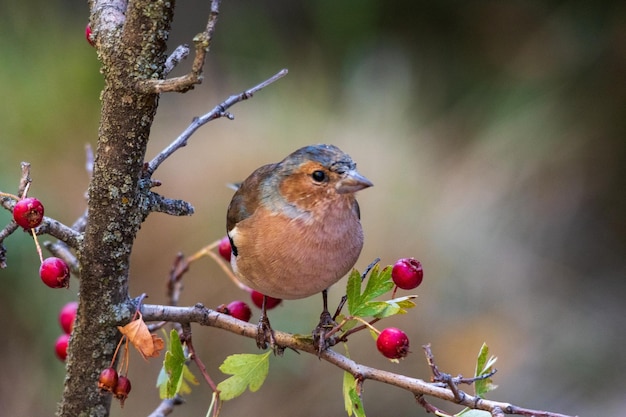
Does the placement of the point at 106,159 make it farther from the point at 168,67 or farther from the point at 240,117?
the point at 240,117

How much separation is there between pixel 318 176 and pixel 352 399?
0.43 metres

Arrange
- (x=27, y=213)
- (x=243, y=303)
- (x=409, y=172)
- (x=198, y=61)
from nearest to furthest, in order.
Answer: (x=198, y=61), (x=27, y=213), (x=243, y=303), (x=409, y=172)

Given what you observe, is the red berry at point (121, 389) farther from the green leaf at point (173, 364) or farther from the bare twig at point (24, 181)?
the bare twig at point (24, 181)

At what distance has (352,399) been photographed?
889 millimetres

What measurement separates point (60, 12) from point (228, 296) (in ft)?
7.08

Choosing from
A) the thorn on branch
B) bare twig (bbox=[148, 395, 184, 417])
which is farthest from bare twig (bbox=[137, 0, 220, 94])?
bare twig (bbox=[148, 395, 184, 417])

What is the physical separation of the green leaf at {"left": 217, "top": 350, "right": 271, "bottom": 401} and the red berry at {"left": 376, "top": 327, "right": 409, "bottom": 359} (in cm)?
17

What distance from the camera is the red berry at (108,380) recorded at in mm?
958

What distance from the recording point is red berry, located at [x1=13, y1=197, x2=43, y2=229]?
33.3 inches

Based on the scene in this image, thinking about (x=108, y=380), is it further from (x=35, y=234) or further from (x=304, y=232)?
(x=304, y=232)

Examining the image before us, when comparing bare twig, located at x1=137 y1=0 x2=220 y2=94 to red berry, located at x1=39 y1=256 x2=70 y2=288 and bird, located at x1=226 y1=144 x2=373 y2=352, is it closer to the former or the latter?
red berry, located at x1=39 y1=256 x2=70 y2=288

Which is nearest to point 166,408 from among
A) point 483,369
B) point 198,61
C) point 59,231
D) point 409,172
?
point 59,231

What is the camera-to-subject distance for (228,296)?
8.72 feet

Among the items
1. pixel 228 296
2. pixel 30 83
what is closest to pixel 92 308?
pixel 228 296
